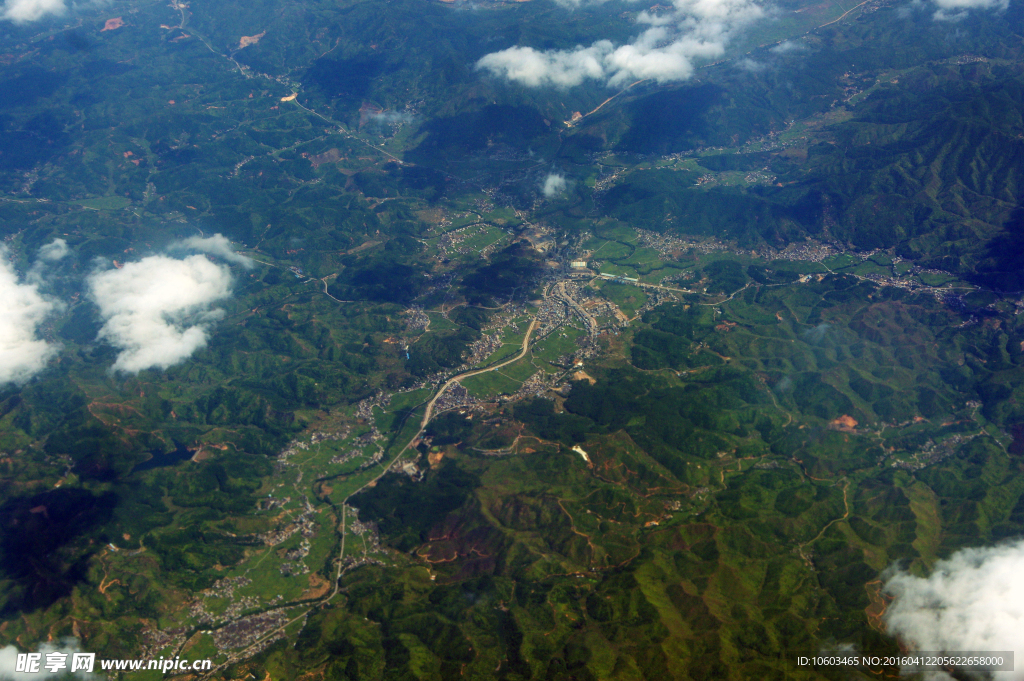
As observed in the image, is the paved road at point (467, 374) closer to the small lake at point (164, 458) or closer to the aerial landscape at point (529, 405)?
the aerial landscape at point (529, 405)

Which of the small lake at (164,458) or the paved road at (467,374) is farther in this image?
the paved road at (467,374)

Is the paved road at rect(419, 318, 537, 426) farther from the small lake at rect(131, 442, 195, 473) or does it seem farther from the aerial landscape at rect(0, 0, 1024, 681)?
the small lake at rect(131, 442, 195, 473)

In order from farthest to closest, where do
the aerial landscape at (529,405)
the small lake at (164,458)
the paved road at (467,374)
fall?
the paved road at (467,374)
the small lake at (164,458)
the aerial landscape at (529,405)

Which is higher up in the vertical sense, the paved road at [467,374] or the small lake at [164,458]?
the paved road at [467,374]

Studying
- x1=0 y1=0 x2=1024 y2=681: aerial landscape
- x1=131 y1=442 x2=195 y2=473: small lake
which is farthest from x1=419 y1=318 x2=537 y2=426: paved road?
x1=131 y1=442 x2=195 y2=473: small lake

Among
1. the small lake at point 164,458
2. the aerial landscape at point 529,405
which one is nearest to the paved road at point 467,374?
the aerial landscape at point 529,405

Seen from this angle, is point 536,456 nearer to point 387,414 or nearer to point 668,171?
point 387,414

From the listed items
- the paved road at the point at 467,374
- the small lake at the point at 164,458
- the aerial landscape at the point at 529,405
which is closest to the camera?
the aerial landscape at the point at 529,405

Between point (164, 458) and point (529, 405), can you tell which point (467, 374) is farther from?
point (164, 458)

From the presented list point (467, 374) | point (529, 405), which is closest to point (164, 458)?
point (467, 374)
